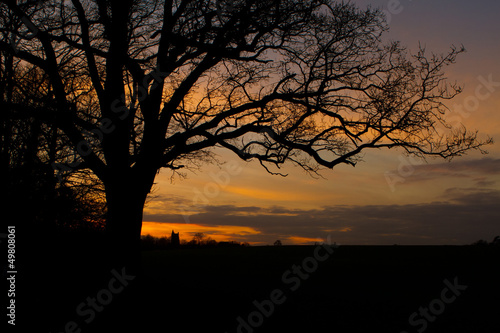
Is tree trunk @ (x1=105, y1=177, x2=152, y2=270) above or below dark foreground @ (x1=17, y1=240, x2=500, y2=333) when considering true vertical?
above

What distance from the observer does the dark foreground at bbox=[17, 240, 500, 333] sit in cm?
942

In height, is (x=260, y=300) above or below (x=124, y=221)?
below

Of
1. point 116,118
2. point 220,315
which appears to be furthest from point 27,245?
point 220,315

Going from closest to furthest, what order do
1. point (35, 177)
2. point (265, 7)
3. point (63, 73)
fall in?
point (35, 177) → point (265, 7) → point (63, 73)

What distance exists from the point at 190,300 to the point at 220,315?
4.56 ft

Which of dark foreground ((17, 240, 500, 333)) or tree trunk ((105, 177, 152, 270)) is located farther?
tree trunk ((105, 177, 152, 270))

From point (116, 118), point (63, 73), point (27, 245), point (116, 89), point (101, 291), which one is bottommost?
point (101, 291)

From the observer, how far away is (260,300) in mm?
11180

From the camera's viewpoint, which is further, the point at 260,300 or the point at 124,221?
the point at 124,221

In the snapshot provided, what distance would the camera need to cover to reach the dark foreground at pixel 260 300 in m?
9.42

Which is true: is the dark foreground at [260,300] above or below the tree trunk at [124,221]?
below

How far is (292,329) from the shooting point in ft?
30.1

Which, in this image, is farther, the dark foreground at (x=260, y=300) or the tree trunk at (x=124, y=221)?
the tree trunk at (x=124, y=221)

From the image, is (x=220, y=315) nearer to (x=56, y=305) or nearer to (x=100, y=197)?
(x=56, y=305)
